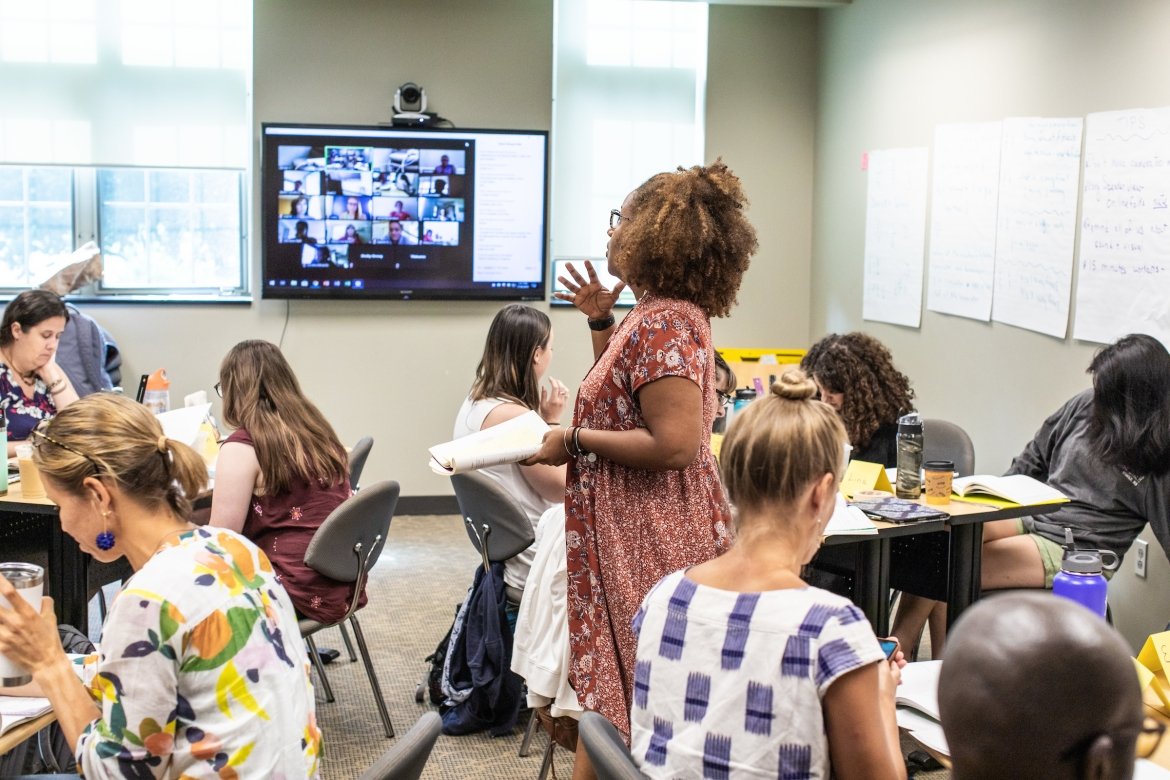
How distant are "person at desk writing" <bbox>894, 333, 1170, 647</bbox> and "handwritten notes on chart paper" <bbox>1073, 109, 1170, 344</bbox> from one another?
1.04 ft

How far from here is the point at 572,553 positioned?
231 cm

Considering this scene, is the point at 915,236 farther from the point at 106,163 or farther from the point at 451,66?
the point at 106,163

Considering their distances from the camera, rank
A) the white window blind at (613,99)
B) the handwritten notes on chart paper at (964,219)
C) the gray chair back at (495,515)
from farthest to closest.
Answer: the white window blind at (613,99)
the handwritten notes on chart paper at (964,219)
the gray chair back at (495,515)

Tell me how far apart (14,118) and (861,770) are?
19.3ft

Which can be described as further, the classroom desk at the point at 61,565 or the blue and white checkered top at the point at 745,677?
the classroom desk at the point at 61,565

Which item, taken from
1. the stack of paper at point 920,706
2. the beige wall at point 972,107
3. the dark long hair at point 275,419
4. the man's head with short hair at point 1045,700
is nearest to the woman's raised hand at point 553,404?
the dark long hair at point 275,419

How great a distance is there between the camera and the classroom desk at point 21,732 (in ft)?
5.81

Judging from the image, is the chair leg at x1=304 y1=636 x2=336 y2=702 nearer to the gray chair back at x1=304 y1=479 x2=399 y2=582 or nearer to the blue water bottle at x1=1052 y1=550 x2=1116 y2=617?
the gray chair back at x1=304 y1=479 x2=399 y2=582

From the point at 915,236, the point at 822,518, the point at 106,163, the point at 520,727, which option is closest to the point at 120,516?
the point at 822,518

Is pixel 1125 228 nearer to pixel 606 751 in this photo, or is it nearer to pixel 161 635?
pixel 606 751

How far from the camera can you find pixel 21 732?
181 centimetres

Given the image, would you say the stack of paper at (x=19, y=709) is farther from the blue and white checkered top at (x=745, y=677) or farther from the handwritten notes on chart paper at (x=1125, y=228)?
the handwritten notes on chart paper at (x=1125, y=228)

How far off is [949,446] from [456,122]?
3.46m

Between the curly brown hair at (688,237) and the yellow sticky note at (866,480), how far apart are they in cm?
127
